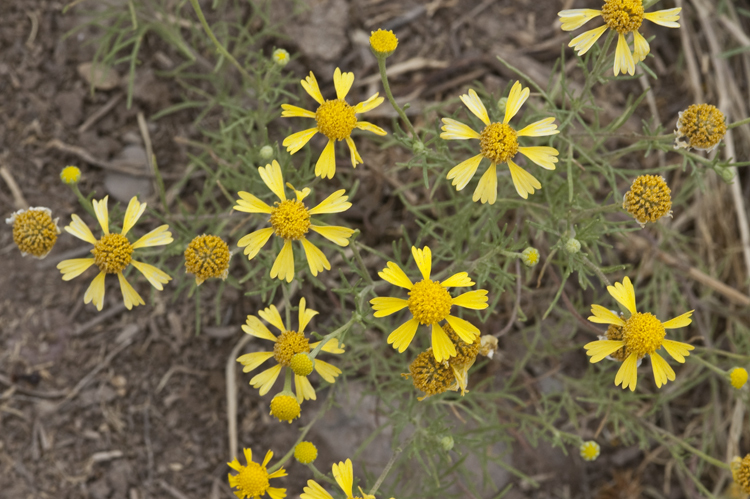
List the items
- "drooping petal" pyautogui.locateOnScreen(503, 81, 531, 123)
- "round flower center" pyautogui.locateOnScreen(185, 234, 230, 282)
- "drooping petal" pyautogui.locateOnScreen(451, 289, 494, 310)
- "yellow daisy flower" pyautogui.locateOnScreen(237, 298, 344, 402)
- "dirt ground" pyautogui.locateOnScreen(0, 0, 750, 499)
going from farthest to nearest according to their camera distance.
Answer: "dirt ground" pyautogui.locateOnScreen(0, 0, 750, 499)
"yellow daisy flower" pyautogui.locateOnScreen(237, 298, 344, 402)
"drooping petal" pyautogui.locateOnScreen(503, 81, 531, 123)
"round flower center" pyautogui.locateOnScreen(185, 234, 230, 282)
"drooping petal" pyautogui.locateOnScreen(451, 289, 494, 310)

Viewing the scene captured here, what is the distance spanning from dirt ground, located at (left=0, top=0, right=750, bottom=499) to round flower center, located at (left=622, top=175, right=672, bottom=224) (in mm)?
1887

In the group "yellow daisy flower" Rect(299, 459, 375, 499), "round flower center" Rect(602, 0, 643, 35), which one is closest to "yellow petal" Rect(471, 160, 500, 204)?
"round flower center" Rect(602, 0, 643, 35)

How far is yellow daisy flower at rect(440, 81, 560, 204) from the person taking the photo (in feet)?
8.99

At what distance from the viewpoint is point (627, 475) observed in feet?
13.8

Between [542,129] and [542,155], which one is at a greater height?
[542,129]

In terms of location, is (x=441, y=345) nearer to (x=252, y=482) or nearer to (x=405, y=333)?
(x=405, y=333)

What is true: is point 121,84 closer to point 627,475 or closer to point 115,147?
point 115,147

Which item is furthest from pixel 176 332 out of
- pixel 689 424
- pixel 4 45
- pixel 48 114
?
pixel 689 424

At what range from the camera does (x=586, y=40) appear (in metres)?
2.78

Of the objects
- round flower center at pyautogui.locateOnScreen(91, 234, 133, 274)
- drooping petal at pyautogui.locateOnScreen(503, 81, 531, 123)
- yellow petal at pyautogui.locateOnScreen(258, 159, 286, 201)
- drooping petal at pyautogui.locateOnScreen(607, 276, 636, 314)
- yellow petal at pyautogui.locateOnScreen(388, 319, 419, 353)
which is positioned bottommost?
yellow petal at pyautogui.locateOnScreen(388, 319, 419, 353)

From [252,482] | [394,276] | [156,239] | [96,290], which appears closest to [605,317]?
[394,276]

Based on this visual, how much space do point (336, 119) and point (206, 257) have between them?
2.85ft

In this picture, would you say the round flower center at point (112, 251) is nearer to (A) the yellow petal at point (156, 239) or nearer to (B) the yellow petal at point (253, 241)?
(A) the yellow petal at point (156, 239)

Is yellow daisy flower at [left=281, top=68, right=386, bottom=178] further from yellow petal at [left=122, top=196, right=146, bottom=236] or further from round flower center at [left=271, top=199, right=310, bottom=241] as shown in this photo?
yellow petal at [left=122, top=196, right=146, bottom=236]
